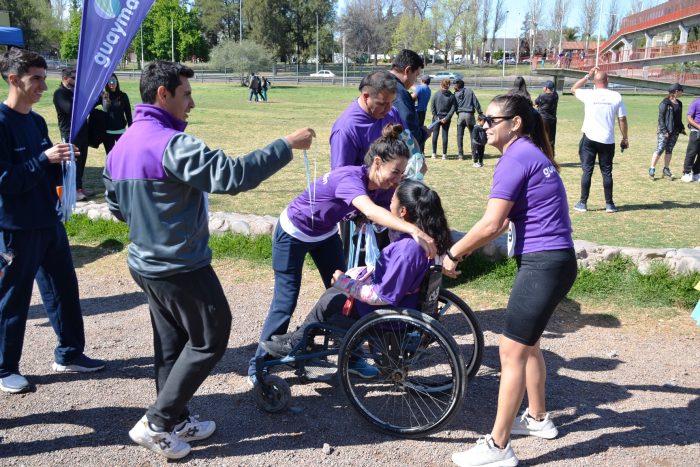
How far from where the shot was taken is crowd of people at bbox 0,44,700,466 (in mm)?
3053

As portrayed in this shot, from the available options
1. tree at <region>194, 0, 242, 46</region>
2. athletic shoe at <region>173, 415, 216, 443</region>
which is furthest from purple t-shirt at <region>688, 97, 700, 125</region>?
tree at <region>194, 0, 242, 46</region>

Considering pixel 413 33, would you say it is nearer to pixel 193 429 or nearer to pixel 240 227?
pixel 240 227

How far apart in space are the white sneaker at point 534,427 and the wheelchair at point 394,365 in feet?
1.40

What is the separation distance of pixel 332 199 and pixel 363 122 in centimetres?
99

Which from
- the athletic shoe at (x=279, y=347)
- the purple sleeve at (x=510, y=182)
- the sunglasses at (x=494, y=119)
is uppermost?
the sunglasses at (x=494, y=119)

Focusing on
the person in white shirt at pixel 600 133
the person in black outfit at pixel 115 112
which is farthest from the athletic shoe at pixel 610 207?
the person in black outfit at pixel 115 112

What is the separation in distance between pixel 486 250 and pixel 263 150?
3.81 metres

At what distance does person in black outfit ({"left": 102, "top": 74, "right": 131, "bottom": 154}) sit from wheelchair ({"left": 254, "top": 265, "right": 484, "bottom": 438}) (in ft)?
21.4

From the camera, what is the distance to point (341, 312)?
3875mm

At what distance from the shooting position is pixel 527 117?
335cm

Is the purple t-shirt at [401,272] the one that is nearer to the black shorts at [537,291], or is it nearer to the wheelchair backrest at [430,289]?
the wheelchair backrest at [430,289]

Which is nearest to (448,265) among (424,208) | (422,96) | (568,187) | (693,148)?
(424,208)

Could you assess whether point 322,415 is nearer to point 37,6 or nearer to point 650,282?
point 650,282

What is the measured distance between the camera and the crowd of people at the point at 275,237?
305 centimetres
